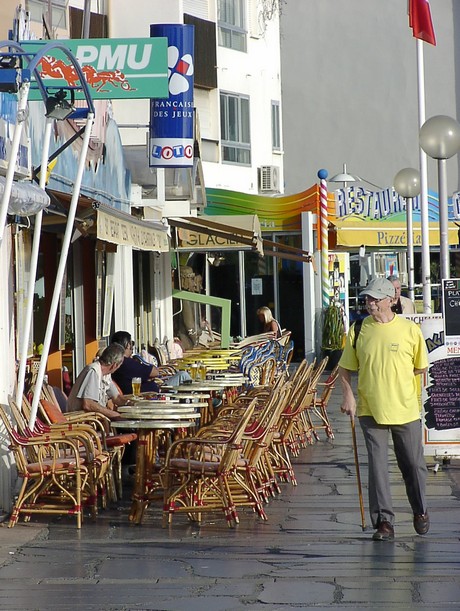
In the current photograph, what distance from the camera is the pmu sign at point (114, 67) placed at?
10172mm

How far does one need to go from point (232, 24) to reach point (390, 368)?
24669 millimetres

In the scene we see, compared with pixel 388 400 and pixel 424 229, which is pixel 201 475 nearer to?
pixel 388 400

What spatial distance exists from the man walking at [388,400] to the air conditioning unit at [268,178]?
24.2 m

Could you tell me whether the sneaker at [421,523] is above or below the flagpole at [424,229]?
below

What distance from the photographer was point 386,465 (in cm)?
864

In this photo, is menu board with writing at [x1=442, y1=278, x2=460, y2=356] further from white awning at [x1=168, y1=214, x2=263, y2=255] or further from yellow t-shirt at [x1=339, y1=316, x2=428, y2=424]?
white awning at [x1=168, y1=214, x2=263, y2=255]

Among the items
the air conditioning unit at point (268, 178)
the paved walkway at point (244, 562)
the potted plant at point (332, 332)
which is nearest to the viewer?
the paved walkway at point (244, 562)

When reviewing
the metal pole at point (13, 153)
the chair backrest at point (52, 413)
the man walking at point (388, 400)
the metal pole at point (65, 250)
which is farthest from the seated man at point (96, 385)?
the metal pole at point (13, 153)

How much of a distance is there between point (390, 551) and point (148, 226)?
7.77 meters

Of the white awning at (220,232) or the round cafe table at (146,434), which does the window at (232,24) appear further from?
the round cafe table at (146,434)

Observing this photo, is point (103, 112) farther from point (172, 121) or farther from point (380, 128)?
point (380, 128)

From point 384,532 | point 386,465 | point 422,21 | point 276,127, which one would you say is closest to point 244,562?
point 384,532

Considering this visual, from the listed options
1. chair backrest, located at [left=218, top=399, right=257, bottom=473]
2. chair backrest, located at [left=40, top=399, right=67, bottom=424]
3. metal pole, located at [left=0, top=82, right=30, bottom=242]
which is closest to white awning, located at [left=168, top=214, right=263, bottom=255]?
chair backrest, located at [left=40, top=399, right=67, bottom=424]

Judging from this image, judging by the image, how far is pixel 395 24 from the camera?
37.5 metres
